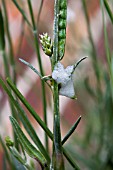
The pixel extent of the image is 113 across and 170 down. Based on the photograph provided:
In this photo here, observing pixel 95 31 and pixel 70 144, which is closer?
pixel 70 144

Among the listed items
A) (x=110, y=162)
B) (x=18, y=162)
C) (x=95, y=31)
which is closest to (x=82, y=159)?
(x=110, y=162)

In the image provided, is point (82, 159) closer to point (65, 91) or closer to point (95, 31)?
point (65, 91)

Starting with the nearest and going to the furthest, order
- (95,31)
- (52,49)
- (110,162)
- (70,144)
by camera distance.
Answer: (52,49) < (110,162) < (70,144) < (95,31)

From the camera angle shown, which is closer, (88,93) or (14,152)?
(14,152)

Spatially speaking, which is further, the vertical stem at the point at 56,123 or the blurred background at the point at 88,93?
the blurred background at the point at 88,93

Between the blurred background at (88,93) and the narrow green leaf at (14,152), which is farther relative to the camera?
the blurred background at (88,93)

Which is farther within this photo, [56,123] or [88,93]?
[88,93]

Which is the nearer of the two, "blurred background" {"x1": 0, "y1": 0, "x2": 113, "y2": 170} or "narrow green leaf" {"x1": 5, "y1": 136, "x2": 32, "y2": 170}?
"narrow green leaf" {"x1": 5, "y1": 136, "x2": 32, "y2": 170}

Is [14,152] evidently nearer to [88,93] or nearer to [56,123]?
[56,123]

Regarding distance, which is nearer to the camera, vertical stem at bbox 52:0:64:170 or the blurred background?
vertical stem at bbox 52:0:64:170

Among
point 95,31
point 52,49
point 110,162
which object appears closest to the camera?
point 52,49

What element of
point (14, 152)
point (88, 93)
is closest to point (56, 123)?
point (14, 152)
